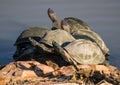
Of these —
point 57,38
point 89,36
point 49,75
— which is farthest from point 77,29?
point 49,75

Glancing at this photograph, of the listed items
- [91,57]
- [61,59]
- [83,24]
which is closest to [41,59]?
[61,59]

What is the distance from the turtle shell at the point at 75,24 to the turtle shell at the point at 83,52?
329 centimetres

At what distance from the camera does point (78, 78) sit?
14.4 metres

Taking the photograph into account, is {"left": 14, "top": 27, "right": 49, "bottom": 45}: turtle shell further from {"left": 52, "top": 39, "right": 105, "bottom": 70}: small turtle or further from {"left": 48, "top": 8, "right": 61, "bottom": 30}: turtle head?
{"left": 52, "top": 39, "right": 105, "bottom": 70}: small turtle

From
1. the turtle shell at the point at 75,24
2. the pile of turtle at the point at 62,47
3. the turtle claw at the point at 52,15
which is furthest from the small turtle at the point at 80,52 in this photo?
the turtle shell at the point at 75,24

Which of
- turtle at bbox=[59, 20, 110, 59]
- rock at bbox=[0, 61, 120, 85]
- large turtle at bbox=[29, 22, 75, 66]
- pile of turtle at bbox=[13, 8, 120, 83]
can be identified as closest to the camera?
rock at bbox=[0, 61, 120, 85]

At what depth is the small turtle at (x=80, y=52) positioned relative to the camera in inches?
645

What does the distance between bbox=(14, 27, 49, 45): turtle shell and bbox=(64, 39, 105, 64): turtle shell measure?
313 cm

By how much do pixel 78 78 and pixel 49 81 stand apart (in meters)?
1.10

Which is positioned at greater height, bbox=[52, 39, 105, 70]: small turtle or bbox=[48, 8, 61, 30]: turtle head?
bbox=[48, 8, 61, 30]: turtle head

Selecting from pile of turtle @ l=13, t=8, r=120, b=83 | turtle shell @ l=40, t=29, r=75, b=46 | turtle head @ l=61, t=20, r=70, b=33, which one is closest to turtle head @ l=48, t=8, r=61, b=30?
pile of turtle @ l=13, t=8, r=120, b=83

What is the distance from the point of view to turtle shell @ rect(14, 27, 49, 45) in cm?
2009

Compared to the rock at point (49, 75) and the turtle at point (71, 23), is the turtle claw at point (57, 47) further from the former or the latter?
the turtle at point (71, 23)

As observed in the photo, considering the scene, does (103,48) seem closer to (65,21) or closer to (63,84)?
(65,21)
